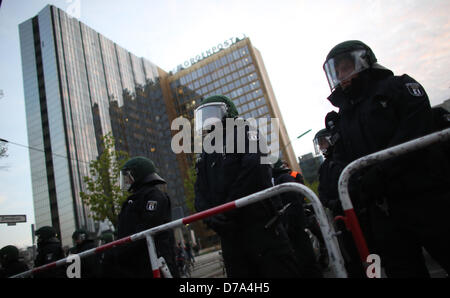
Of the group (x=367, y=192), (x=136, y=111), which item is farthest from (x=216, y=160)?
(x=136, y=111)

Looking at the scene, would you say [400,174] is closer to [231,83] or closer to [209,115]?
[209,115]

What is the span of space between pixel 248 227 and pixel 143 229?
1453 millimetres

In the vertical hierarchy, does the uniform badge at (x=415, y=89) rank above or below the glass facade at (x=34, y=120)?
below

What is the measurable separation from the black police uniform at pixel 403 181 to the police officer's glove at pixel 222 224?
1044 millimetres

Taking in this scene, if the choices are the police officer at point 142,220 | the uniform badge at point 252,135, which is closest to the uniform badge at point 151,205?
the police officer at point 142,220

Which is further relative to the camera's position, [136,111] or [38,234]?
[136,111]

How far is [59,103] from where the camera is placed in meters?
47.2

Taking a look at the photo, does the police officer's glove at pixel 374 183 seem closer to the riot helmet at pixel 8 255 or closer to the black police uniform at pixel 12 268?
the black police uniform at pixel 12 268

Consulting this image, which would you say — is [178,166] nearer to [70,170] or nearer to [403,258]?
[70,170]

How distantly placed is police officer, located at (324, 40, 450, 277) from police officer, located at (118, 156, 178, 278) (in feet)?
6.84

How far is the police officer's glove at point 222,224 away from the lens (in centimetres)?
223

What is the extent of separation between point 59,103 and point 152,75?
32.3m

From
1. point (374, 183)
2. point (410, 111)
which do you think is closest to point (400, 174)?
point (374, 183)

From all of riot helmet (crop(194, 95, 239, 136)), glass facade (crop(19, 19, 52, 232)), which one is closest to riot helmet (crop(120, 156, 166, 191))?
riot helmet (crop(194, 95, 239, 136))
